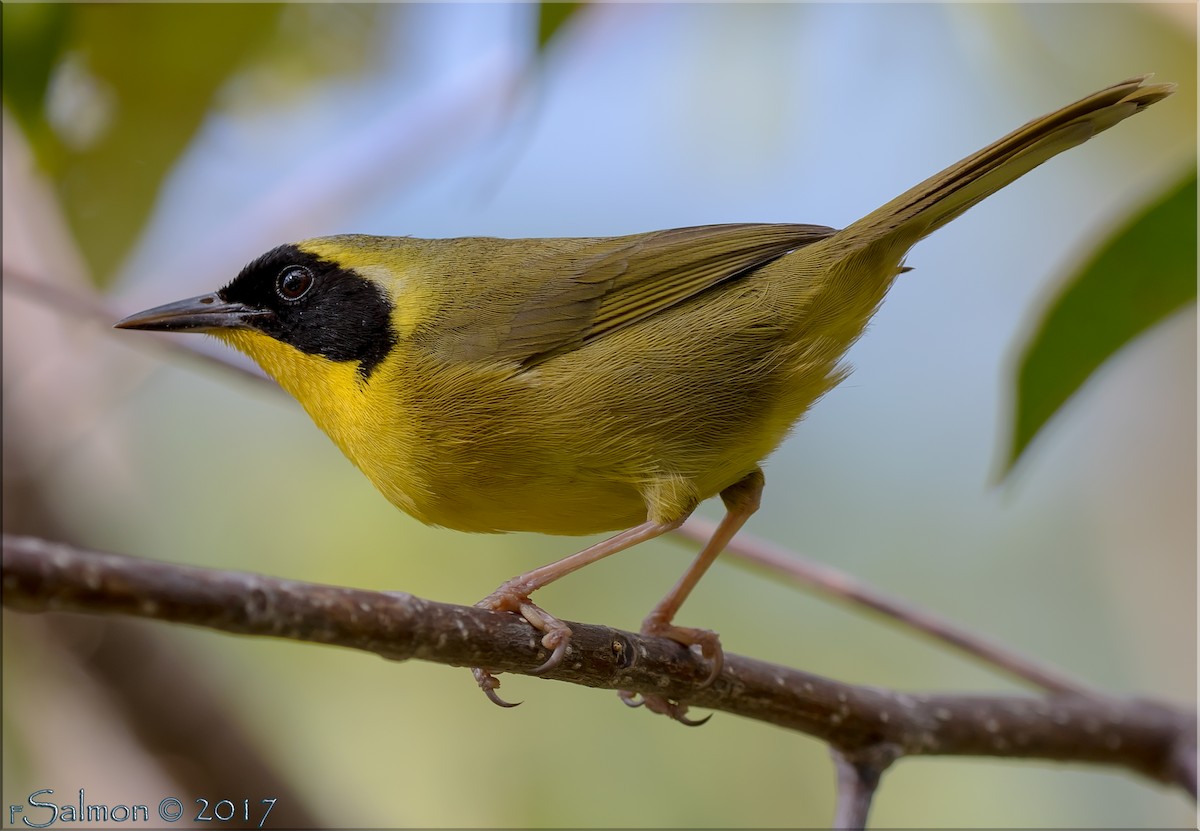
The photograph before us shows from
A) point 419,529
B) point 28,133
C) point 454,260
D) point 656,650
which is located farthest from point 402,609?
point 419,529

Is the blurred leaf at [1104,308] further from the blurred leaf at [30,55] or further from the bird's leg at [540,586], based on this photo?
the blurred leaf at [30,55]

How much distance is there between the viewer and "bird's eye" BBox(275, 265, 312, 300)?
3.76 meters

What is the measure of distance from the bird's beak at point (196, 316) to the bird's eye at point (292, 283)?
100mm

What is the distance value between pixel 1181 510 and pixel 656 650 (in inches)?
236

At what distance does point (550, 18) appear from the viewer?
11.5ft

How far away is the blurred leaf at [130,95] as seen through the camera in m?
4.09

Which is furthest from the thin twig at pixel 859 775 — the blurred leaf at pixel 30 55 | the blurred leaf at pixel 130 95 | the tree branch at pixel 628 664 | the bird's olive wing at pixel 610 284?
the blurred leaf at pixel 30 55

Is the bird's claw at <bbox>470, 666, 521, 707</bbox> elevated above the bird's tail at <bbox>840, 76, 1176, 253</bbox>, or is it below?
below

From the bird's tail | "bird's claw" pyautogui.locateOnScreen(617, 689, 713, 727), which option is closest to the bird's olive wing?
the bird's tail

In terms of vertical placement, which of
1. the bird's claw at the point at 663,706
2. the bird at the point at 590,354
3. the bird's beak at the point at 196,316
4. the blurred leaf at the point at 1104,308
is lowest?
the bird's claw at the point at 663,706

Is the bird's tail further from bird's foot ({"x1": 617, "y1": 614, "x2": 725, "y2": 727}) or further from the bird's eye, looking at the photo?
the bird's eye

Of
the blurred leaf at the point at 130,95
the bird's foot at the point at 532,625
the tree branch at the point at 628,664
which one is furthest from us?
the blurred leaf at the point at 130,95

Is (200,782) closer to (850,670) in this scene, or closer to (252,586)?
(252,586)

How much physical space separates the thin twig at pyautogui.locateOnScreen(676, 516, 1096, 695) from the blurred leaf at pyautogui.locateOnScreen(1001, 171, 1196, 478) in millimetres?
637
